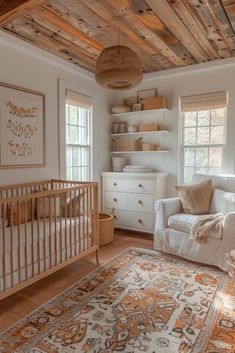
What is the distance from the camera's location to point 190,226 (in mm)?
2770

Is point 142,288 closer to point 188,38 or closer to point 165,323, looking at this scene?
point 165,323

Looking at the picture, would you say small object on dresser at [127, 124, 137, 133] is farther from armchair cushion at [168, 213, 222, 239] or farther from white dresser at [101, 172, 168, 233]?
armchair cushion at [168, 213, 222, 239]

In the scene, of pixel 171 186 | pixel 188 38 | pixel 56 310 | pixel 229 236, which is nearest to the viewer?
pixel 56 310

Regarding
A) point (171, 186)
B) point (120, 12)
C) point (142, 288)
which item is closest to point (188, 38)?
point (120, 12)

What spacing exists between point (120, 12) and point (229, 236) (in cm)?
229

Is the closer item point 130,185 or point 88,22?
point 88,22

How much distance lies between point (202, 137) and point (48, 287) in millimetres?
2740

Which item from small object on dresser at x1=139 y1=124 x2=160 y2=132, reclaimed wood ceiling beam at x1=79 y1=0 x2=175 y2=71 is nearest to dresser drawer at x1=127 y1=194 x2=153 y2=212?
small object on dresser at x1=139 y1=124 x2=160 y2=132

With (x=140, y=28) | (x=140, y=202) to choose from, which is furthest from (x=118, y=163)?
(x=140, y=28)

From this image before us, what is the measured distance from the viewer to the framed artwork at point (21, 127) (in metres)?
2.68

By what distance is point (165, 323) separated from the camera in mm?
1767

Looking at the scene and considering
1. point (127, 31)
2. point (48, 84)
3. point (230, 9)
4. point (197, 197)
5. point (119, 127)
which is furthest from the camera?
point (119, 127)

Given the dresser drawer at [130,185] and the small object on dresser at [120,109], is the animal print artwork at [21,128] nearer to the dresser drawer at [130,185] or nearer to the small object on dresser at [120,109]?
the dresser drawer at [130,185]

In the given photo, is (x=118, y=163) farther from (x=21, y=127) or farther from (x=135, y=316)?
(x=135, y=316)
